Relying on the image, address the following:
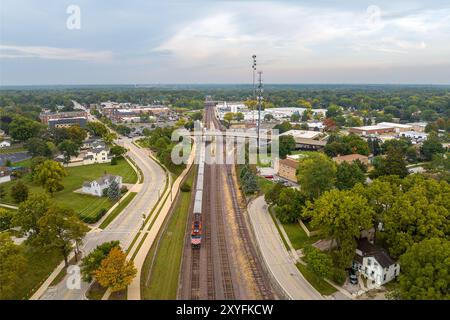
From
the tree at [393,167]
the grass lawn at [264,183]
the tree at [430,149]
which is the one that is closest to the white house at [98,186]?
the grass lawn at [264,183]

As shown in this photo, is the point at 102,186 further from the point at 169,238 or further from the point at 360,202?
the point at 360,202

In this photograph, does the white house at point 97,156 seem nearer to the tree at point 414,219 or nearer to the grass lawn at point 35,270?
the grass lawn at point 35,270

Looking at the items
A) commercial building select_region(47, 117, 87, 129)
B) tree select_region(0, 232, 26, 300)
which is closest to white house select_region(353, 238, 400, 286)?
tree select_region(0, 232, 26, 300)

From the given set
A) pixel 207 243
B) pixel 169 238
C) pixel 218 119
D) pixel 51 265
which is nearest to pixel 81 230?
pixel 51 265

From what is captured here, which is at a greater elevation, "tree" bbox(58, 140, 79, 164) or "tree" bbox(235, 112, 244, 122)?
"tree" bbox(235, 112, 244, 122)

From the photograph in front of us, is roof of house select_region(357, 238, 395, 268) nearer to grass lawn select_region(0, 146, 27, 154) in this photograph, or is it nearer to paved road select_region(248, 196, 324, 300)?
paved road select_region(248, 196, 324, 300)

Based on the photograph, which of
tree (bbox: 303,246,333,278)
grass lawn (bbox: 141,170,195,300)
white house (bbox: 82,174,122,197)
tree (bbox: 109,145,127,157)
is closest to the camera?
tree (bbox: 303,246,333,278)
